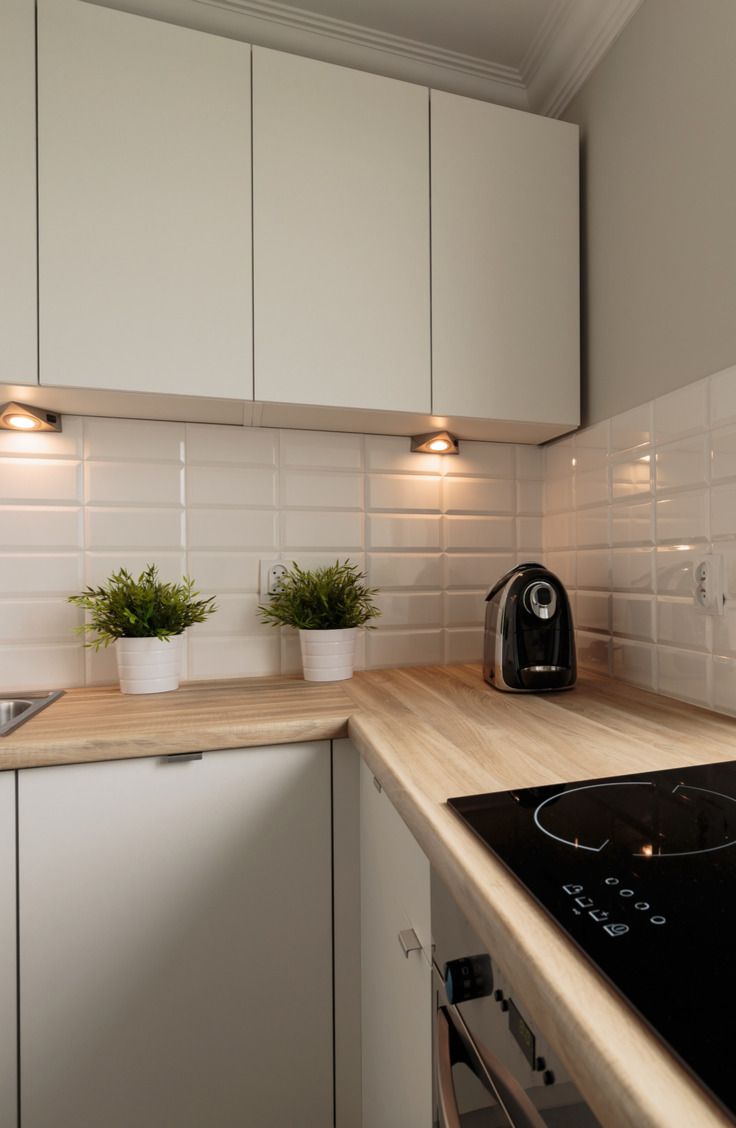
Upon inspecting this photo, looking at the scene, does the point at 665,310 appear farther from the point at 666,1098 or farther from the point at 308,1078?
the point at 308,1078

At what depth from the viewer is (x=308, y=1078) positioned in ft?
3.41

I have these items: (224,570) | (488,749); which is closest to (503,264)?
(224,570)

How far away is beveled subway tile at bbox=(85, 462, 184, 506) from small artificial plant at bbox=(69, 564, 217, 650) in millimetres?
196

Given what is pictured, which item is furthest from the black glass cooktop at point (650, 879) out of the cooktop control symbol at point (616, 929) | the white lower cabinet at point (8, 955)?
the white lower cabinet at point (8, 955)

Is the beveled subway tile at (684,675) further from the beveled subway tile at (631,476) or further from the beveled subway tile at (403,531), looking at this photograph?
the beveled subway tile at (403,531)

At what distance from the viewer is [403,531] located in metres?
1.59

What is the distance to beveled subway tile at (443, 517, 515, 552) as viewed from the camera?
5.34 feet

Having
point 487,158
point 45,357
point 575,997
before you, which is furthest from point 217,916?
point 487,158

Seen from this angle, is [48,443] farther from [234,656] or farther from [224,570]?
[234,656]

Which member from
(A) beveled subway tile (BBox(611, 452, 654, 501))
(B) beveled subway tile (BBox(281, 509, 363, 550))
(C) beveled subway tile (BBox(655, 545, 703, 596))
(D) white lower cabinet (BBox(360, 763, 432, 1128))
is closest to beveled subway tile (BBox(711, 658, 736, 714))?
(C) beveled subway tile (BBox(655, 545, 703, 596))

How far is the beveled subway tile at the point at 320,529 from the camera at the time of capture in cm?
151

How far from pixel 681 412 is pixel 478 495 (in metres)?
0.59

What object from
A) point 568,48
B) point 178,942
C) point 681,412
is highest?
point 568,48

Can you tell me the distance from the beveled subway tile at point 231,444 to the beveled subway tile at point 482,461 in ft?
1.59
